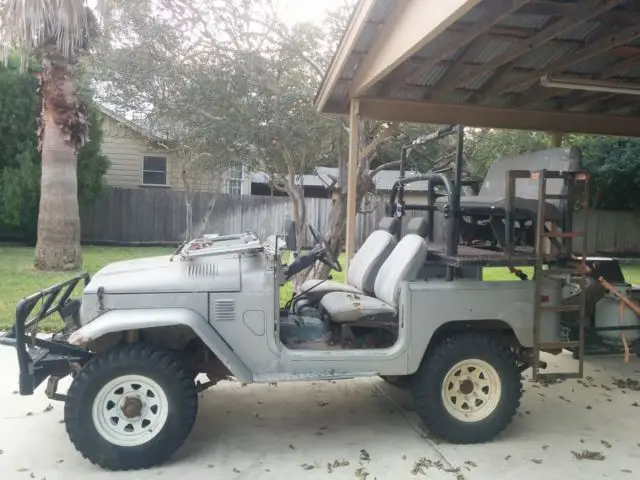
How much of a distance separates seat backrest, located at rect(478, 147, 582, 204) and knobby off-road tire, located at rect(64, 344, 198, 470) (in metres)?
3.39

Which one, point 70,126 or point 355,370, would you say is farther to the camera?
point 70,126

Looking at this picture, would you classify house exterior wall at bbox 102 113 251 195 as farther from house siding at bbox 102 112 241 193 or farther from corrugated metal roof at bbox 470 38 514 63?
corrugated metal roof at bbox 470 38 514 63

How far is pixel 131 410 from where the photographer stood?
4039 millimetres

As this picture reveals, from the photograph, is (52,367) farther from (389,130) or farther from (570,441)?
(389,130)

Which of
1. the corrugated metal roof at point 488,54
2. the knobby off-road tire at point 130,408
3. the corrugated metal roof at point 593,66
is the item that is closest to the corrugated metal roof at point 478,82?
the corrugated metal roof at point 488,54

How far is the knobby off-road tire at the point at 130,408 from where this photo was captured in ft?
13.0

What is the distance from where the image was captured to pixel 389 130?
8.38 m

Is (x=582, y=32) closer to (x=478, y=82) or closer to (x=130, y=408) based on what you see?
(x=478, y=82)

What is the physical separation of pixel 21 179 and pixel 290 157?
8.97 m

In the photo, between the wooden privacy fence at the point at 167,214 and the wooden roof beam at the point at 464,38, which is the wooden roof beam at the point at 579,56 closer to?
the wooden roof beam at the point at 464,38

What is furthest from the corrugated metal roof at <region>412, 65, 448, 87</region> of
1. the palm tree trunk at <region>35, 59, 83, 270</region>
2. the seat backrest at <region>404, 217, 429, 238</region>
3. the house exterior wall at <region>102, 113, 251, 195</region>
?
the house exterior wall at <region>102, 113, 251, 195</region>

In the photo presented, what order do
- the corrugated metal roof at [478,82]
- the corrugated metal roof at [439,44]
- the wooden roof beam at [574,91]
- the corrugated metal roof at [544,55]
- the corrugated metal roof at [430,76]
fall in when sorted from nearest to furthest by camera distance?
→ 1. the corrugated metal roof at [439,44]
2. the corrugated metal roof at [544,55]
3. the wooden roof beam at [574,91]
4. the corrugated metal roof at [430,76]
5. the corrugated metal roof at [478,82]

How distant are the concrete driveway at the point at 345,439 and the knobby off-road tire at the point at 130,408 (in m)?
0.15

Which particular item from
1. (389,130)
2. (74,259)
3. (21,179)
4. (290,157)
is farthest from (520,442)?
(21,179)
